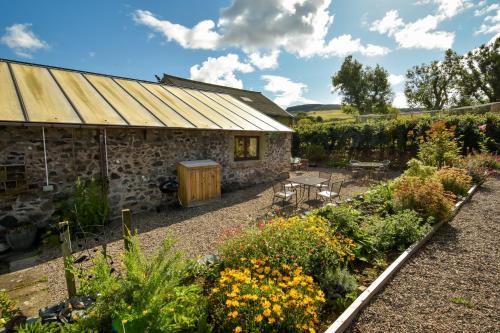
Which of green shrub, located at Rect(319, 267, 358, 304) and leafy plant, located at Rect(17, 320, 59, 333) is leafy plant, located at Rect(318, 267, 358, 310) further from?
leafy plant, located at Rect(17, 320, 59, 333)

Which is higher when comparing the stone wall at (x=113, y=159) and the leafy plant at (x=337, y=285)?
the stone wall at (x=113, y=159)

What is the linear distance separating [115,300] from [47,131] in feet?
17.3

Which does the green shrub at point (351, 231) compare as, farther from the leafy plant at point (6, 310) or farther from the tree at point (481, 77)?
the tree at point (481, 77)

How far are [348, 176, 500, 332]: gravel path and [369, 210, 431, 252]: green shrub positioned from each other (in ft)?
0.86

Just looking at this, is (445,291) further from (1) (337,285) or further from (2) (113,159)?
(2) (113,159)

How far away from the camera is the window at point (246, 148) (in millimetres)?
10005

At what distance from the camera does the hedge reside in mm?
11109

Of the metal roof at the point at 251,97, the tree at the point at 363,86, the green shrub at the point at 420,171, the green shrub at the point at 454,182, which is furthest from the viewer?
the tree at the point at 363,86

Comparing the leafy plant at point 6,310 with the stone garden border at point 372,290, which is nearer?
the stone garden border at point 372,290

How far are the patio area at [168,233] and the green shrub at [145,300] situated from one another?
48cm

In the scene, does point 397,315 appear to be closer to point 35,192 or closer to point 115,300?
point 115,300

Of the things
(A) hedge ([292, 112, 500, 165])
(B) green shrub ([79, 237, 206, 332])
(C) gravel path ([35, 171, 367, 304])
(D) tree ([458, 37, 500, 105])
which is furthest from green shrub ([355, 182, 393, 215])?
(D) tree ([458, 37, 500, 105])

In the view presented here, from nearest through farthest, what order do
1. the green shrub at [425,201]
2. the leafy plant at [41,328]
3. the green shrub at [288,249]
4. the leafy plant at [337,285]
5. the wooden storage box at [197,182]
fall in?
the leafy plant at [41,328] < the leafy plant at [337,285] < the green shrub at [288,249] < the green shrub at [425,201] < the wooden storage box at [197,182]

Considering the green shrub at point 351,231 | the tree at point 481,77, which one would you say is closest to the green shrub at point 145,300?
the green shrub at point 351,231
